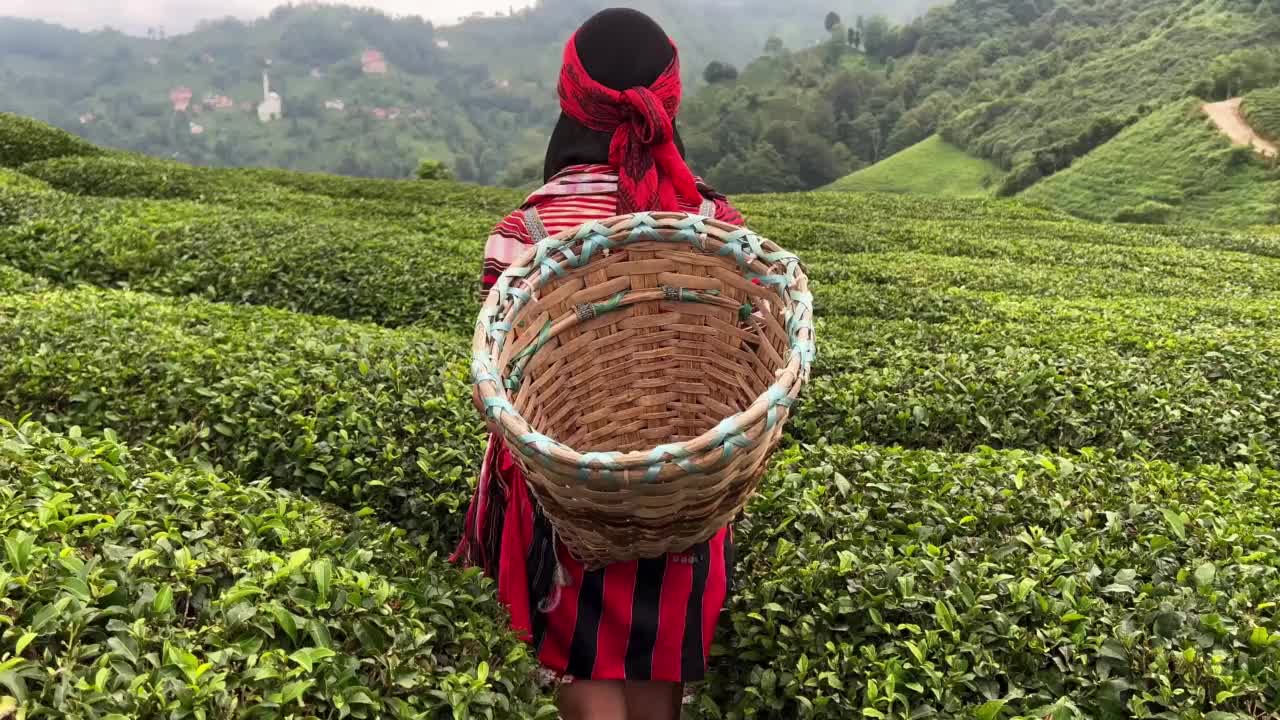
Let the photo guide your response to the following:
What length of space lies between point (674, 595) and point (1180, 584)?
1.65 m

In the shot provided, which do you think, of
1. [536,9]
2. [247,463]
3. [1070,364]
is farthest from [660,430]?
[536,9]

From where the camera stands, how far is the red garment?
224 cm

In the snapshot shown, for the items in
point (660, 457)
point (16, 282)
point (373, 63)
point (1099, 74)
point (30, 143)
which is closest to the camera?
point (660, 457)

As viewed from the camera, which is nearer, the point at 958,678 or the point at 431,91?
the point at 958,678

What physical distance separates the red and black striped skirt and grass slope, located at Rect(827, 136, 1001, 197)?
4926 cm

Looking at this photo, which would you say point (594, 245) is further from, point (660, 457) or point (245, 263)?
point (245, 263)

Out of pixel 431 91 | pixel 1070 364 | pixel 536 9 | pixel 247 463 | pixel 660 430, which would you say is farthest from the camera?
pixel 536 9

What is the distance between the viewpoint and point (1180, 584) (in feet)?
8.38

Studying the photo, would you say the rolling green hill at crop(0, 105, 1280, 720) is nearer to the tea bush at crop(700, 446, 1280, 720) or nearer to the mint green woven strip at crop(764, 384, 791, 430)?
the tea bush at crop(700, 446, 1280, 720)

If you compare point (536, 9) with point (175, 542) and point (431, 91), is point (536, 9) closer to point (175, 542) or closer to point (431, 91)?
point (431, 91)

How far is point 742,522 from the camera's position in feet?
10.5

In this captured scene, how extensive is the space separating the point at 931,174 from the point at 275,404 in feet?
179

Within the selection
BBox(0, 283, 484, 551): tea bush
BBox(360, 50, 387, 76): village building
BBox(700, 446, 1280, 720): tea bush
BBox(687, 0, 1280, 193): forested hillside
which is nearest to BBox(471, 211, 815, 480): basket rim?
BBox(700, 446, 1280, 720): tea bush

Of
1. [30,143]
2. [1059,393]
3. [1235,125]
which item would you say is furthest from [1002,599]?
[1235,125]
